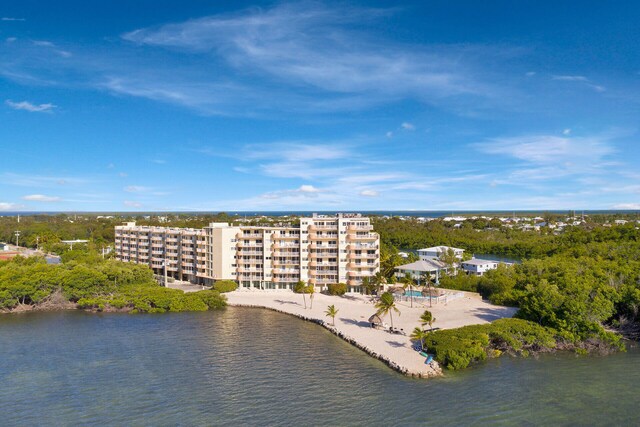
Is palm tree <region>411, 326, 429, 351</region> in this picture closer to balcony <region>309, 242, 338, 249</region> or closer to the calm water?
the calm water

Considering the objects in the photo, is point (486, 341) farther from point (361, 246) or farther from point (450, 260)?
point (450, 260)

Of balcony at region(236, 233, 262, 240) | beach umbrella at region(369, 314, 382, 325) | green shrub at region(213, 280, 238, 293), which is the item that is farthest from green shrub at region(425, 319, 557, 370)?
balcony at region(236, 233, 262, 240)

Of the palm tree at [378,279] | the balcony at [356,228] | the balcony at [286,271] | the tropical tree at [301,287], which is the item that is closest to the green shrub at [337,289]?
the tropical tree at [301,287]

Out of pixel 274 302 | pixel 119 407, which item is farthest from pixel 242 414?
pixel 274 302

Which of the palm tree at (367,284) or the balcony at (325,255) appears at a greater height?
the balcony at (325,255)

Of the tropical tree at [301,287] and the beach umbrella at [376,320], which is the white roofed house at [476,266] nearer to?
the tropical tree at [301,287]

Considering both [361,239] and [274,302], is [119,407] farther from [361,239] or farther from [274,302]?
[361,239]
